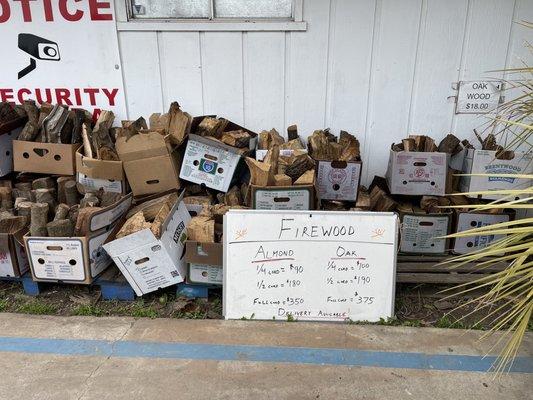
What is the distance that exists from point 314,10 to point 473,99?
157 cm

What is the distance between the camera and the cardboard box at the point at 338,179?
315cm

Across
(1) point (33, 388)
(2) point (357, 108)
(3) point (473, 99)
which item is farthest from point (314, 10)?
(1) point (33, 388)

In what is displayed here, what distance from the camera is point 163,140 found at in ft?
10.3

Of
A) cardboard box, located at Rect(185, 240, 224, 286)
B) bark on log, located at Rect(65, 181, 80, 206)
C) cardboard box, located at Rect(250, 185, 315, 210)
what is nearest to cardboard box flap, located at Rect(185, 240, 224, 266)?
cardboard box, located at Rect(185, 240, 224, 286)

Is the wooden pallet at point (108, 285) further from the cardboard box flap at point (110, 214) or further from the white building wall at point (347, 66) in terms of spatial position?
the white building wall at point (347, 66)

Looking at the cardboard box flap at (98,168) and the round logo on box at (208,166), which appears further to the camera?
the round logo on box at (208,166)

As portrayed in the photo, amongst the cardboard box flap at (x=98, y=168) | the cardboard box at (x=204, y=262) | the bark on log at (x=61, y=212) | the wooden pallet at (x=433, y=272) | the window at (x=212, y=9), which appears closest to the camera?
the cardboard box at (x=204, y=262)

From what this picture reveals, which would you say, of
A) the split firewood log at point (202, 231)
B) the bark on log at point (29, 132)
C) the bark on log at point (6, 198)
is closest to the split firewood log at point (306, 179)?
the split firewood log at point (202, 231)

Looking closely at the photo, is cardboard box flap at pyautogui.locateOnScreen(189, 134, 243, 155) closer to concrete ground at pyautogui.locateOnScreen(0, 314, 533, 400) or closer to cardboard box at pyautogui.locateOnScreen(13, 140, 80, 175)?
cardboard box at pyautogui.locateOnScreen(13, 140, 80, 175)

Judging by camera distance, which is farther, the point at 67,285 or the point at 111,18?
the point at 111,18

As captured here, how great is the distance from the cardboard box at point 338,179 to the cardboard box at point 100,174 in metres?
1.57

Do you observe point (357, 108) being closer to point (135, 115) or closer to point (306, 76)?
point (306, 76)

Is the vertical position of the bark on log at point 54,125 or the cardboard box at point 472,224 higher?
the bark on log at point 54,125

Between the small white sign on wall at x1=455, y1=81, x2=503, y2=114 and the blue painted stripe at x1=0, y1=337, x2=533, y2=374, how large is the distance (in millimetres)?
2076
